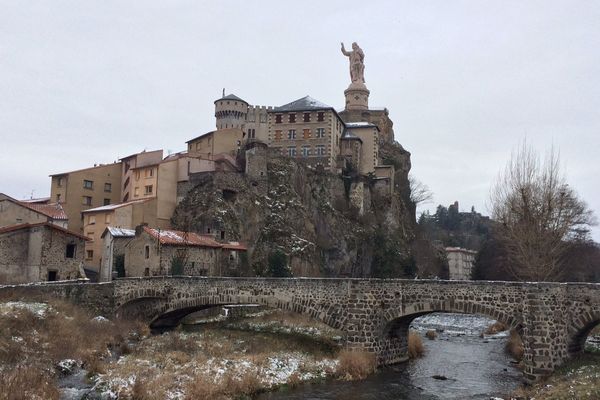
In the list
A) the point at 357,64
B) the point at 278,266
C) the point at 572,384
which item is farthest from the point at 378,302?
the point at 357,64

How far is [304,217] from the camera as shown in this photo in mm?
68125

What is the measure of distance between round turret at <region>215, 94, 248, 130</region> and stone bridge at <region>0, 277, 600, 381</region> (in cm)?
5214

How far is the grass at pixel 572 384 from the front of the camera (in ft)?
67.5

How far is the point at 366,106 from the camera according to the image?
99688 mm

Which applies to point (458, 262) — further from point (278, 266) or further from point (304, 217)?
point (278, 266)

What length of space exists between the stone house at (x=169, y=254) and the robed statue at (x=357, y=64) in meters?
61.3

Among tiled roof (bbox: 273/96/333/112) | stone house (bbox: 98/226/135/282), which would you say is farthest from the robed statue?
stone house (bbox: 98/226/135/282)

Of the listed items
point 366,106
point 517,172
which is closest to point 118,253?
point 517,172

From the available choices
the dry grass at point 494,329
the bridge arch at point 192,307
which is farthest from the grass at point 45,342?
the dry grass at point 494,329

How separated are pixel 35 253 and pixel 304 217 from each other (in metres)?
34.7

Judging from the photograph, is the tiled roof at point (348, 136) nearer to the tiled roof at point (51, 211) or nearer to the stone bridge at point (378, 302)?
the tiled roof at point (51, 211)

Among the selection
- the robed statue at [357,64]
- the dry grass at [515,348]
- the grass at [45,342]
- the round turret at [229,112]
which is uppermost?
the robed statue at [357,64]

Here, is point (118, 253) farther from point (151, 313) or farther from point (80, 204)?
point (80, 204)

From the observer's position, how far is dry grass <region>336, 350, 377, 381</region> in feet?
91.2
